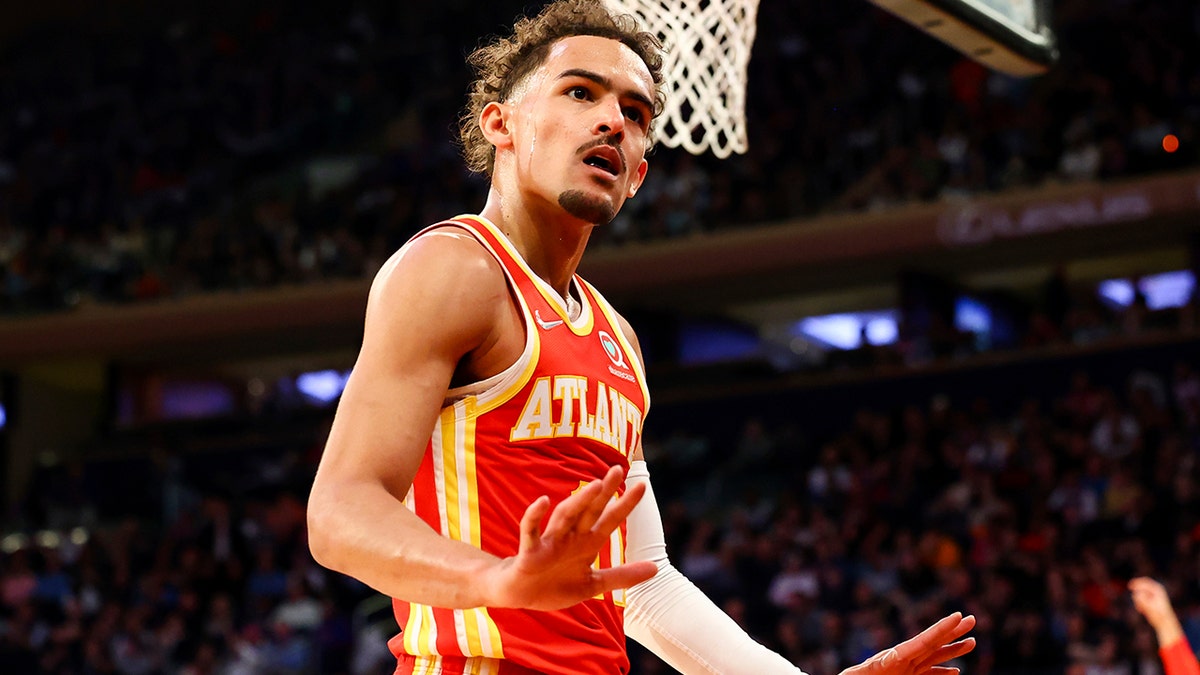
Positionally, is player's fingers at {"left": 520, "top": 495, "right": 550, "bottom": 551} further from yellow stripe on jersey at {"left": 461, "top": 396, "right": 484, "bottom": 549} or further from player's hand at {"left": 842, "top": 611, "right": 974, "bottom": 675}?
player's hand at {"left": 842, "top": 611, "right": 974, "bottom": 675}

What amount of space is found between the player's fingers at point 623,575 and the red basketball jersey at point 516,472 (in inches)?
23.8

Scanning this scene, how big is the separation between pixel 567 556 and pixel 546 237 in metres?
1.04

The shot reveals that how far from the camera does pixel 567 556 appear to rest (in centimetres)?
197

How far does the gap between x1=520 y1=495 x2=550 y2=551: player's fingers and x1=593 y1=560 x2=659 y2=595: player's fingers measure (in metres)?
0.12

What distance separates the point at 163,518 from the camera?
712 inches

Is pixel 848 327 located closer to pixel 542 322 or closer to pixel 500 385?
pixel 542 322

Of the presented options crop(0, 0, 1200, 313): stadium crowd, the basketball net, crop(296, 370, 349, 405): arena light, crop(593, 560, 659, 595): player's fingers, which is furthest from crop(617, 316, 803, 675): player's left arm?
→ crop(296, 370, 349, 405): arena light

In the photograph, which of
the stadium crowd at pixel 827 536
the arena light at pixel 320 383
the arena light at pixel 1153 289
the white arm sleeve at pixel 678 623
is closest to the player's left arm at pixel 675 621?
the white arm sleeve at pixel 678 623

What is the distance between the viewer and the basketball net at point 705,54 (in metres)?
5.54

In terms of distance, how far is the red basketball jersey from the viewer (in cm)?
260

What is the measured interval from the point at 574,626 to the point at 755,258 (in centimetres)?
1346

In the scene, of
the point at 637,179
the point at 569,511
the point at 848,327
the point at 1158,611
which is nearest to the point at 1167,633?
the point at 1158,611

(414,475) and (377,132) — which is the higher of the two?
(377,132)

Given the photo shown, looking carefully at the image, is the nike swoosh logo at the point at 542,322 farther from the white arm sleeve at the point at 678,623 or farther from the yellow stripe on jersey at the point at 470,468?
the white arm sleeve at the point at 678,623
